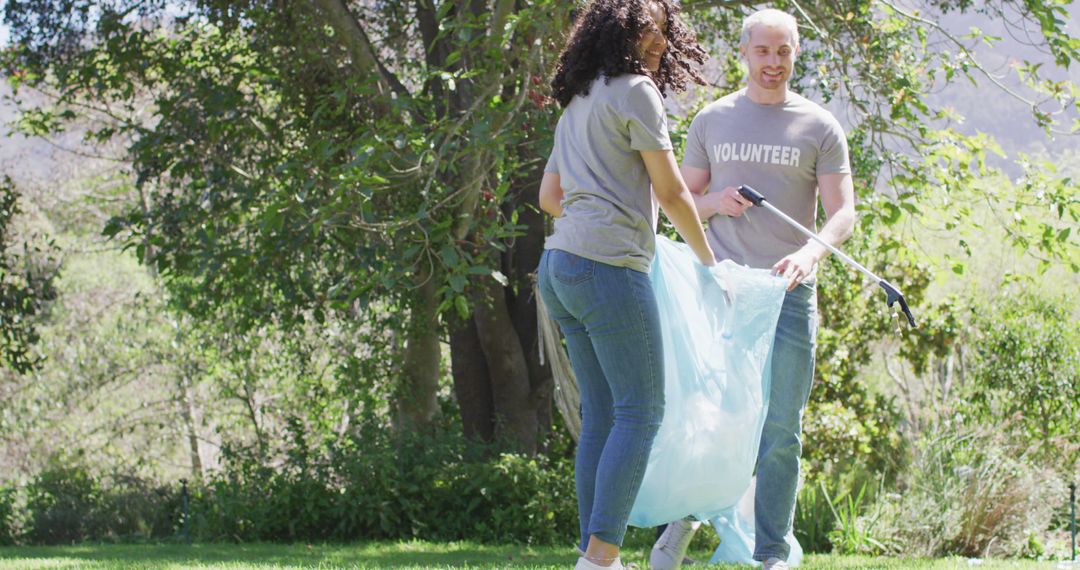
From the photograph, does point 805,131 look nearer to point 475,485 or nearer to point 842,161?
point 842,161

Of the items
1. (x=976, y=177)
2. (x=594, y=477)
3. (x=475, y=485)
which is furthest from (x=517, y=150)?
(x=594, y=477)

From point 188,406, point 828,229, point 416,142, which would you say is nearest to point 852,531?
point 416,142

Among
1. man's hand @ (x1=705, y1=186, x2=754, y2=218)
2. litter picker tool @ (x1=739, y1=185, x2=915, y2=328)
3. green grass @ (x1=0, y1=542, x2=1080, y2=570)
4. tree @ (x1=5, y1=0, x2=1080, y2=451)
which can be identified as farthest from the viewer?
tree @ (x1=5, y1=0, x2=1080, y2=451)

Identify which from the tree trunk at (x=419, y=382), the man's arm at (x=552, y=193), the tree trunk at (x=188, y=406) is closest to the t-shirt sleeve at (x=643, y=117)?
the man's arm at (x=552, y=193)

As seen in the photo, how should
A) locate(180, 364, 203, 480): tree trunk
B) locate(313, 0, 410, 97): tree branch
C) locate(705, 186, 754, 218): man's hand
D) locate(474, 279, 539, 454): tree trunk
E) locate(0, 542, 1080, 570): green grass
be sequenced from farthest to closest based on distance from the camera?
locate(180, 364, 203, 480): tree trunk < locate(474, 279, 539, 454): tree trunk < locate(313, 0, 410, 97): tree branch < locate(0, 542, 1080, 570): green grass < locate(705, 186, 754, 218): man's hand

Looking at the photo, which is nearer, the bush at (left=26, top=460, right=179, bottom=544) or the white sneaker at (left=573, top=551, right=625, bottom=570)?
the white sneaker at (left=573, top=551, right=625, bottom=570)

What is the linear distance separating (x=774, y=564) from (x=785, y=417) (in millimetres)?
447

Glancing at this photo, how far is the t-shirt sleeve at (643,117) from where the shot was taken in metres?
3.00

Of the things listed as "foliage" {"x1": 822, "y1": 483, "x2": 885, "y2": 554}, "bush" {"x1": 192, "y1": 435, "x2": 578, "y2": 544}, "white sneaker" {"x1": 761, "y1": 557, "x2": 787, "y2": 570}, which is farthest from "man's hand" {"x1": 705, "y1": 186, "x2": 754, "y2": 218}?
"bush" {"x1": 192, "y1": 435, "x2": 578, "y2": 544}

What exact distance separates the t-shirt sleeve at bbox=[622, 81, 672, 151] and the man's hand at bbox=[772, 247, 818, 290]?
0.68 meters

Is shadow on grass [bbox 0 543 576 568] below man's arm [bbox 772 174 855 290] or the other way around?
below

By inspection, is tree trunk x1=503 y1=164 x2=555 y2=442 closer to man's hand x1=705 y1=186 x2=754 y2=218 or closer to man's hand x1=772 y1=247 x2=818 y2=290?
man's hand x1=705 y1=186 x2=754 y2=218

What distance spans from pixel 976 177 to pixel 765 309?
198 inches

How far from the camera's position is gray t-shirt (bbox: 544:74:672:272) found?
3012mm
